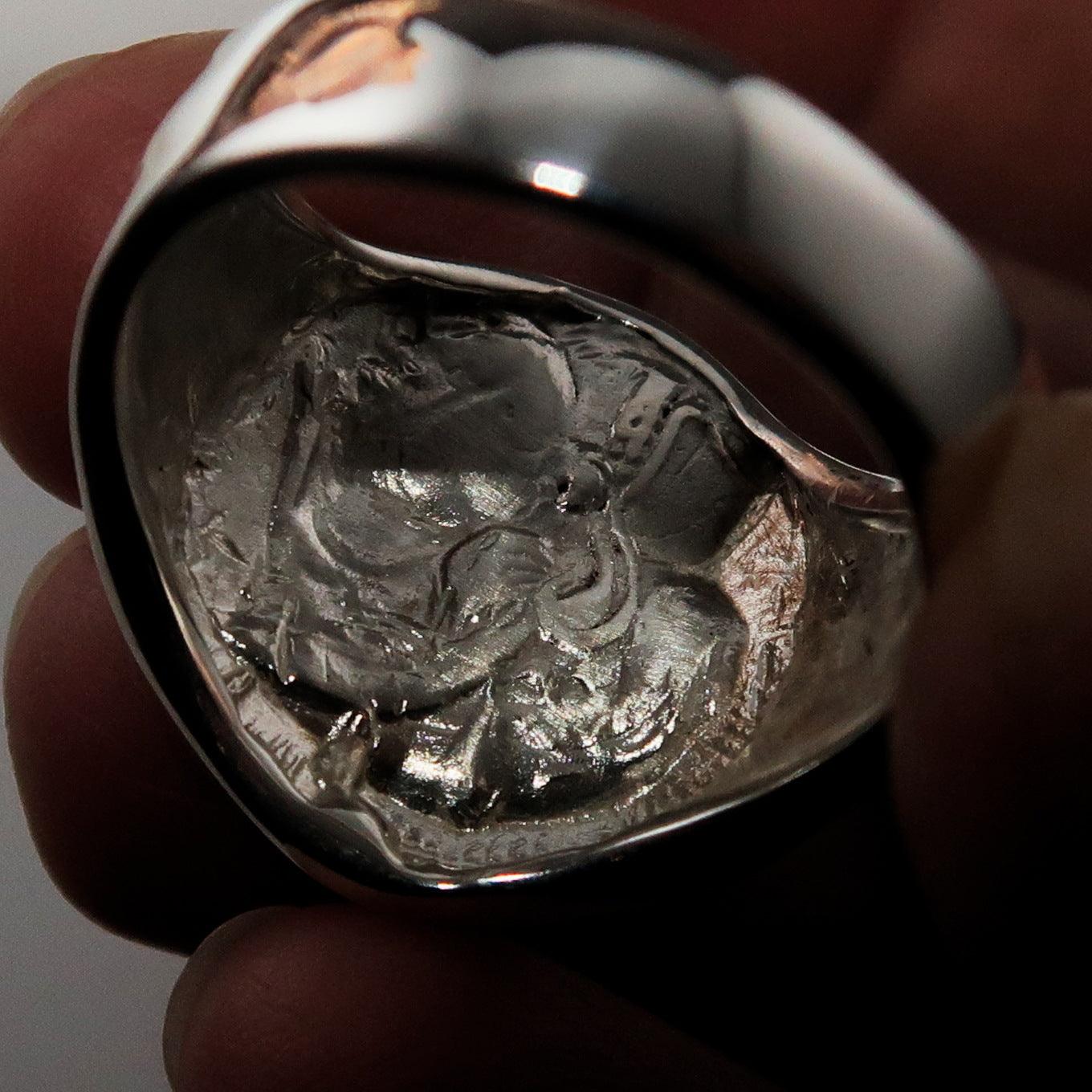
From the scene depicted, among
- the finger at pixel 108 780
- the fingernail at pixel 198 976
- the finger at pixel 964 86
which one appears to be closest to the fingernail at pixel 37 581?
the finger at pixel 108 780

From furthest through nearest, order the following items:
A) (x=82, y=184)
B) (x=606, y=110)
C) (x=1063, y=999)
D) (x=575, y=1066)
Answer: (x=82, y=184)
(x=575, y=1066)
(x=1063, y=999)
(x=606, y=110)

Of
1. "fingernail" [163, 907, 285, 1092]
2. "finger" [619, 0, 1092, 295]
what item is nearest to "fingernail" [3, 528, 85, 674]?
"fingernail" [163, 907, 285, 1092]

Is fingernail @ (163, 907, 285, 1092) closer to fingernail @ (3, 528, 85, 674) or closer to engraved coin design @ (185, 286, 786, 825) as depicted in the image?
engraved coin design @ (185, 286, 786, 825)

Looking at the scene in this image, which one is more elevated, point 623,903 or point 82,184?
point 82,184

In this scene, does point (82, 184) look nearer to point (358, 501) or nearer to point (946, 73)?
point (358, 501)

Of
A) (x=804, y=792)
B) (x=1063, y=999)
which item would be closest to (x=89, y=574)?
(x=804, y=792)

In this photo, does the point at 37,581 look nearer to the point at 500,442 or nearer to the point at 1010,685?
the point at 500,442
